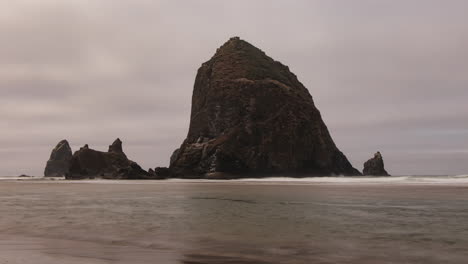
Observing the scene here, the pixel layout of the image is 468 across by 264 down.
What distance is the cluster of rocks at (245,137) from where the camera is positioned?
96688 millimetres

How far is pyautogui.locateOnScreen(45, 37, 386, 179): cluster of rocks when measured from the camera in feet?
317

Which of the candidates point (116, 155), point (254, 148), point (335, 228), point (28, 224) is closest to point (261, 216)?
point (335, 228)

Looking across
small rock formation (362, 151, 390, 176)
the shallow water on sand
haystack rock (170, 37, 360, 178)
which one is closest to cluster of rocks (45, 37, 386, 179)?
haystack rock (170, 37, 360, 178)

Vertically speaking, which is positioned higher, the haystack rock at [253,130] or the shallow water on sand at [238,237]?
the haystack rock at [253,130]

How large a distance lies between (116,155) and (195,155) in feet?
78.6

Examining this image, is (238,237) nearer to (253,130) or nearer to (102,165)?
(253,130)

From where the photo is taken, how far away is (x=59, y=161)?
18588 cm

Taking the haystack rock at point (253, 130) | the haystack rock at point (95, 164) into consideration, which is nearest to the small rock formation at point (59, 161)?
the haystack rock at point (95, 164)

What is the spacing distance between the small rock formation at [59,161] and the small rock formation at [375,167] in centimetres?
12619

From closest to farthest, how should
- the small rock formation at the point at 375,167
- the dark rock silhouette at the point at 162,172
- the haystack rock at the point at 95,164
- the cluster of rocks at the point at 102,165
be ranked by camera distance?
the dark rock silhouette at the point at 162,172 < the cluster of rocks at the point at 102,165 < the haystack rock at the point at 95,164 < the small rock formation at the point at 375,167

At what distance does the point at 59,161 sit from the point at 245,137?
117 metres

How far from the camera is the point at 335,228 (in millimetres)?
13016

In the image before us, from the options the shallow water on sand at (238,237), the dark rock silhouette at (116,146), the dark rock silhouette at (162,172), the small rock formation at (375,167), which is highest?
the dark rock silhouette at (116,146)

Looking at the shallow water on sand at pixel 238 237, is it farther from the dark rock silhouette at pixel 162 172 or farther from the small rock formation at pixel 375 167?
the small rock formation at pixel 375 167
